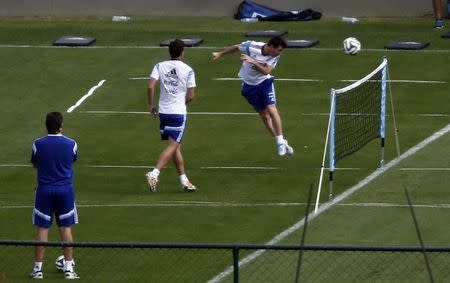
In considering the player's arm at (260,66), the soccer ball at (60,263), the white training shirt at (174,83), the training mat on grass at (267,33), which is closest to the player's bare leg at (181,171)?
the white training shirt at (174,83)

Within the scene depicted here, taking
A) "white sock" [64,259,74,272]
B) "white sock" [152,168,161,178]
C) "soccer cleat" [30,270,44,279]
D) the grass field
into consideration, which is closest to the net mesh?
the grass field

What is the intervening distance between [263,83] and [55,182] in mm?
7945

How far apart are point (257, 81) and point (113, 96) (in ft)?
21.7

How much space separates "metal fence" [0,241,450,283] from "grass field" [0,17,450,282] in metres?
0.10

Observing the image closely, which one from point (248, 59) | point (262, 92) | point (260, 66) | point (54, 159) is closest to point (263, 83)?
point (262, 92)

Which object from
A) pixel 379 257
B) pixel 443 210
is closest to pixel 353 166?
pixel 443 210

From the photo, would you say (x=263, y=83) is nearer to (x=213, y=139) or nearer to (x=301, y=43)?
(x=213, y=139)

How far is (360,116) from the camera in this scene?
26.8 meters

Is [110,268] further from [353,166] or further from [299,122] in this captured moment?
[299,122]

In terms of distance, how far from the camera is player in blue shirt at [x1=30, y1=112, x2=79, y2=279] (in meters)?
18.2

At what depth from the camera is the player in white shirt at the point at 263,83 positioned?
25.3 metres

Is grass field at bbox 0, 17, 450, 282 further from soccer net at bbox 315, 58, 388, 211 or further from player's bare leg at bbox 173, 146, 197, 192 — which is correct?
soccer net at bbox 315, 58, 388, 211

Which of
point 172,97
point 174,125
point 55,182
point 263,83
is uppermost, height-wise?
point 55,182

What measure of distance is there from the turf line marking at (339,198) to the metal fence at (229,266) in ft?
0.09
